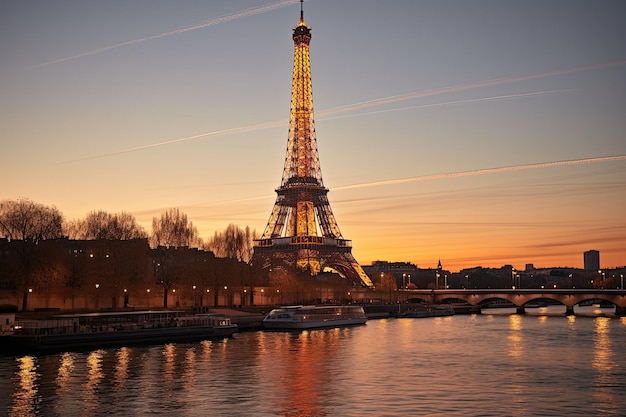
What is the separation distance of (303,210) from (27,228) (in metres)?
68.9

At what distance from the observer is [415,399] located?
35969 mm

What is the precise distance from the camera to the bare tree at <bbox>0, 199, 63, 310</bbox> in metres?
72.8

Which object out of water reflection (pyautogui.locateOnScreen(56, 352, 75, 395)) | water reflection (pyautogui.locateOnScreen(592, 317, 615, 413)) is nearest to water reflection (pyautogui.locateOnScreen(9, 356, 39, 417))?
water reflection (pyautogui.locateOnScreen(56, 352, 75, 395))

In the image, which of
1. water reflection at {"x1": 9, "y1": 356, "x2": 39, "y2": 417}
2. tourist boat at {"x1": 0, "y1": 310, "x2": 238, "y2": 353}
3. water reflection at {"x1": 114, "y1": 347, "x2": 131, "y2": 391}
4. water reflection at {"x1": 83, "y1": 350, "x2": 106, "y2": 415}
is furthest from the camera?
tourist boat at {"x1": 0, "y1": 310, "x2": 238, "y2": 353}

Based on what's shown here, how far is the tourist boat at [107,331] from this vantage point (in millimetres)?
55406

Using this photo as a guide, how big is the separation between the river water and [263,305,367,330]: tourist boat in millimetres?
16336

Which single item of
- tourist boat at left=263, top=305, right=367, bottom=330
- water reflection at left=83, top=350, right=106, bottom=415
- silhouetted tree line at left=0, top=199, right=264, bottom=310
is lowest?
water reflection at left=83, top=350, right=106, bottom=415

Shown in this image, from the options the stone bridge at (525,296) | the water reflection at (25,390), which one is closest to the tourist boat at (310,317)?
the water reflection at (25,390)

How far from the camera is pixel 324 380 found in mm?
42250

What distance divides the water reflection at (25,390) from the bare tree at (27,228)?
24981 millimetres

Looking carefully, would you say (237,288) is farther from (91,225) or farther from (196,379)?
(196,379)

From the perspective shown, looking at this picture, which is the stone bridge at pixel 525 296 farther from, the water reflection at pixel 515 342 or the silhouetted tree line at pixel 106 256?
the silhouetted tree line at pixel 106 256

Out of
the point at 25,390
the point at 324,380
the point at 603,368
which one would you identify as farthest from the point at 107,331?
the point at 603,368

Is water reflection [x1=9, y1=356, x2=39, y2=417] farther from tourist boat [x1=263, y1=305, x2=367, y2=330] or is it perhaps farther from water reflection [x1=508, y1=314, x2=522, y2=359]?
tourist boat [x1=263, y1=305, x2=367, y2=330]
